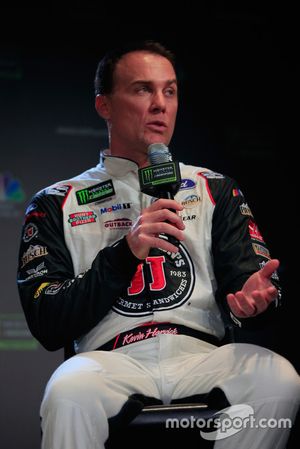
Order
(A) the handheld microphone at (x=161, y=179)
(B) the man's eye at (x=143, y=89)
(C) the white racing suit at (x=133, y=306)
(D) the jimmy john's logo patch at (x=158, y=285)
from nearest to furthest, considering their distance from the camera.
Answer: (C) the white racing suit at (x=133, y=306)
(A) the handheld microphone at (x=161, y=179)
(D) the jimmy john's logo patch at (x=158, y=285)
(B) the man's eye at (x=143, y=89)

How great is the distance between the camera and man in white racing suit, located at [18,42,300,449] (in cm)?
159

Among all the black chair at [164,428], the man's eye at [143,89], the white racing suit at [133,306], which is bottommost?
the black chair at [164,428]

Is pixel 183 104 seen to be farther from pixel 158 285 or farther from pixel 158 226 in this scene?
pixel 158 226

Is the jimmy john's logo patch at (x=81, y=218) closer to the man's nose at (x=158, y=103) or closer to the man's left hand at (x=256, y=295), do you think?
the man's nose at (x=158, y=103)

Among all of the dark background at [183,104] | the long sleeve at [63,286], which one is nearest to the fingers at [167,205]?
the long sleeve at [63,286]

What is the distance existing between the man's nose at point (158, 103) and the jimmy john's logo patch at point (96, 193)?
0.24 m

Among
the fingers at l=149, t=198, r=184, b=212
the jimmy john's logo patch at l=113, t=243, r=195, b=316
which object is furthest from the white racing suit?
the fingers at l=149, t=198, r=184, b=212

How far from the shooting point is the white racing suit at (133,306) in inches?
62.0

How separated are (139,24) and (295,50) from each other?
794 millimetres

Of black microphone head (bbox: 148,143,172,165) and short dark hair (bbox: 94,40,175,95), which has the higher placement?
short dark hair (bbox: 94,40,175,95)

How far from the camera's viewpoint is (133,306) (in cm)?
190

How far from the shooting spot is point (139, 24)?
370cm

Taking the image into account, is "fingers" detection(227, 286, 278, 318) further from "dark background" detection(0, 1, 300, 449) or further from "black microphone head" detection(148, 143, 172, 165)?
"dark background" detection(0, 1, 300, 449)

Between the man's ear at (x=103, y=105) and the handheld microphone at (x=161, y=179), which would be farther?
the man's ear at (x=103, y=105)
